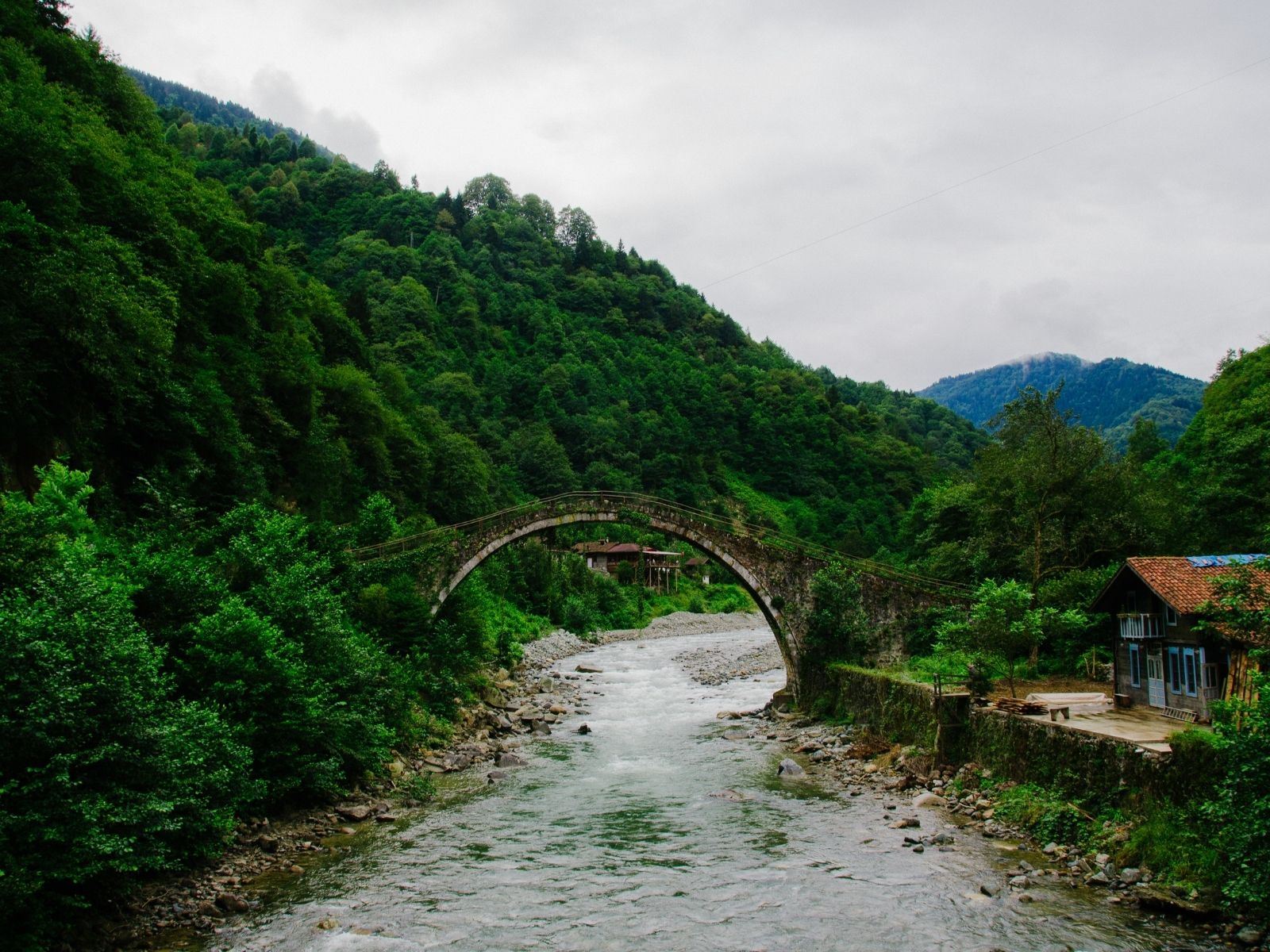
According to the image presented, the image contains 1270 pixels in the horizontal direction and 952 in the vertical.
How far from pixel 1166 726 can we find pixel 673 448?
74.6 m

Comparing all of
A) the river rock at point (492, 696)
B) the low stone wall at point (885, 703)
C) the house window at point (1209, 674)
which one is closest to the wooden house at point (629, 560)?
the river rock at point (492, 696)

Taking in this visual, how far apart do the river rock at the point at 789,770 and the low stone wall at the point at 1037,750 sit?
276cm

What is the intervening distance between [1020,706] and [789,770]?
5.52m

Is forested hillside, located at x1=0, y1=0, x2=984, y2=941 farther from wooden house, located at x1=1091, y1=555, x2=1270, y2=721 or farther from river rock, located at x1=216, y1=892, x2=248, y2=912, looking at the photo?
wooden house, located at x1=1091, y1=555, x2=1270, y2=721

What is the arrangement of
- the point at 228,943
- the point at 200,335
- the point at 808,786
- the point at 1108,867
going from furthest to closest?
the point at 200,335 → the point at 808,786 → the point at 1108,867 → the point at 228,943

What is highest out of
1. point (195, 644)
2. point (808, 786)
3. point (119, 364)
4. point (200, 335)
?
point (200, 335)

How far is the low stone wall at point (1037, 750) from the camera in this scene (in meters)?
11.7

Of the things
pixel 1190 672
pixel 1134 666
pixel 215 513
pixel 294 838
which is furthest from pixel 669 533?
pixel 294 838

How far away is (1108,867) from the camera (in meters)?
11.7

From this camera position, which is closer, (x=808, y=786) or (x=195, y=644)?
(x=195, y=644)

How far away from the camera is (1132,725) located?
15.7 meters

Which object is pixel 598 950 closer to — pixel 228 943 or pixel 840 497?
pixel 228 943

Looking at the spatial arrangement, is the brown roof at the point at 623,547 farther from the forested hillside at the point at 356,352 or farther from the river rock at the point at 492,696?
the river rock at the point at 492,696

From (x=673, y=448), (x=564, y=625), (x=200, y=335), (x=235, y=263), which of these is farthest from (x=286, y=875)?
(x=673, y=448)
